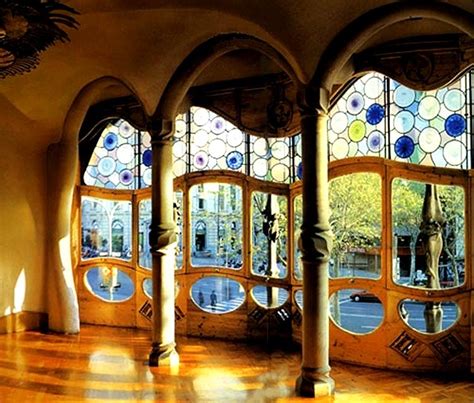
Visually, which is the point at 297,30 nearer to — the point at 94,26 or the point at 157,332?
the point at 94,26

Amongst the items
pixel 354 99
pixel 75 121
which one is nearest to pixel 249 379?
pixel 354 99

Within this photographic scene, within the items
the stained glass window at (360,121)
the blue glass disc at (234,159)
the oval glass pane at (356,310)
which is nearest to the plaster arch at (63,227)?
the blue glass disc at (234,159)

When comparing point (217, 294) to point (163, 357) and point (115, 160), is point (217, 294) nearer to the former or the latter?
point (163, 357)

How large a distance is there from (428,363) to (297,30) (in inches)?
143

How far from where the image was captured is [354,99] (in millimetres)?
5996

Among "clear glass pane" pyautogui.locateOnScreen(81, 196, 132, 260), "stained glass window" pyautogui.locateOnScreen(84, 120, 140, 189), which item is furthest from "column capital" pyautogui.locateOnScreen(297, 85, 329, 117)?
"clear glass pane" pyautogui.locateOnScreen(81, 196, 132, 260)

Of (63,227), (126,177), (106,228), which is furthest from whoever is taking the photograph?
(106,228)

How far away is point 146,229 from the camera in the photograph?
7844 mm

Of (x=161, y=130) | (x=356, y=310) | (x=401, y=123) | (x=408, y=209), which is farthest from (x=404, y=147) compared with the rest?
(x=161, y=130)

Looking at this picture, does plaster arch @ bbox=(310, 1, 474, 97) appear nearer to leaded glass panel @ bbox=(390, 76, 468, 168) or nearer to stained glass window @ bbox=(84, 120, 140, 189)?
leaded glass panel @ bbox=(390, 76, 468, 168)

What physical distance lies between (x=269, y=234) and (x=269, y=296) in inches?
31.7

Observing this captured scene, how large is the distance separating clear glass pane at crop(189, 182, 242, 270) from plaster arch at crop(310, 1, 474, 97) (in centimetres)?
271

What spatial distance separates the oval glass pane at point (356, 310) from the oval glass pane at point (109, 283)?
324 centimetres

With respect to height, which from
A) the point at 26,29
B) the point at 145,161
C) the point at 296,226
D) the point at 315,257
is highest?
the point at 26,29
